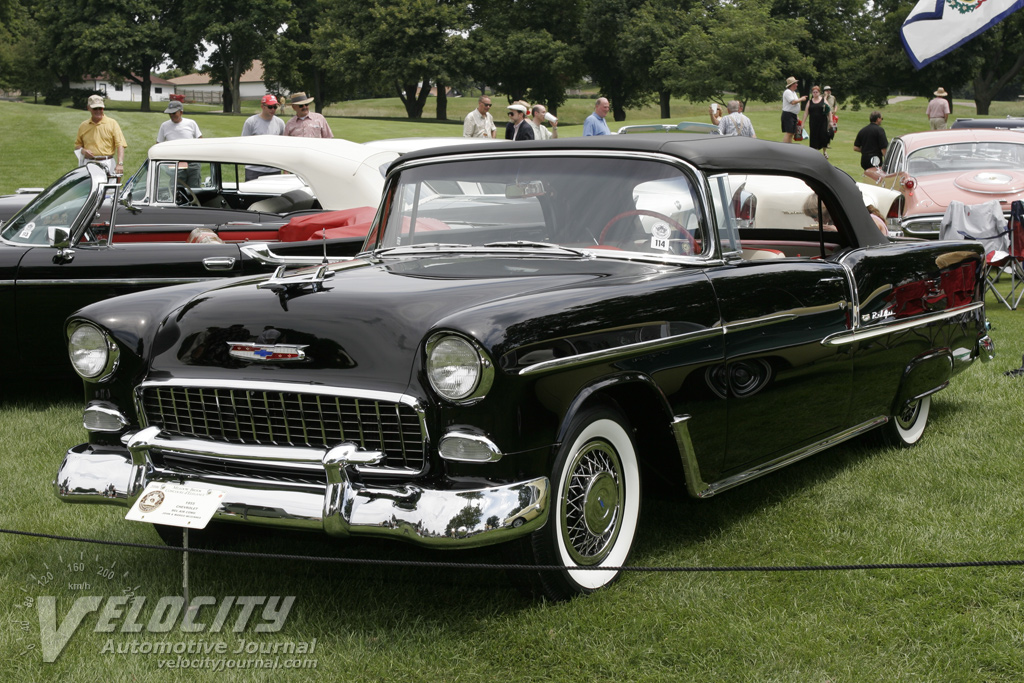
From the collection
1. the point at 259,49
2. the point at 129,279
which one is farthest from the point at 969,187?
the point at 259,49

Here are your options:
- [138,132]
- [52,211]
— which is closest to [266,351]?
[52,211]

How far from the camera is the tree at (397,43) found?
60500mm

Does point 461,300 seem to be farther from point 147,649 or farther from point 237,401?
point 147,649

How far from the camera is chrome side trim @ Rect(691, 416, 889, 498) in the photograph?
4.08 meters

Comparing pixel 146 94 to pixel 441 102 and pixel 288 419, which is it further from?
pixel 288 419

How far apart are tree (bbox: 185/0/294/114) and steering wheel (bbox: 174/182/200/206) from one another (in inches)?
2186

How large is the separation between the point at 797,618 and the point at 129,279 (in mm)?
4552

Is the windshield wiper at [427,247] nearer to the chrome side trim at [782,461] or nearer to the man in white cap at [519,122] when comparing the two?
the chrome side trim at [782,461]

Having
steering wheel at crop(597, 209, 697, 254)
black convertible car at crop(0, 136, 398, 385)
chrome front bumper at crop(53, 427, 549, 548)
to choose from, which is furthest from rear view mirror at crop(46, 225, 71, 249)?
steering wheel at crop(597, 209, 697, 254)

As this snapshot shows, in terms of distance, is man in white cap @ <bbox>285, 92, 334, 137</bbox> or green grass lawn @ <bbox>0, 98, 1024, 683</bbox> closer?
green grass lawn @ <bbox>0, 98, 1024, 683</bbox>

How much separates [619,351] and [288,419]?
1.10 m

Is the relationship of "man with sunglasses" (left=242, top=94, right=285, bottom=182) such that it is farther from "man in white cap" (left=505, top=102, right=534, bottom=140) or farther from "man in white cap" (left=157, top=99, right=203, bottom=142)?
"man in white cap" (left=505, top=102, right=534, bottom=140)

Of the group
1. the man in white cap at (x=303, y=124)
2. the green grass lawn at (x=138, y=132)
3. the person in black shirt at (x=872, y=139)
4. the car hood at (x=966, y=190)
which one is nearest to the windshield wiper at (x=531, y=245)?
the man in white cap at (x=303, y=124)

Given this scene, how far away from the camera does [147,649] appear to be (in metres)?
3.41
